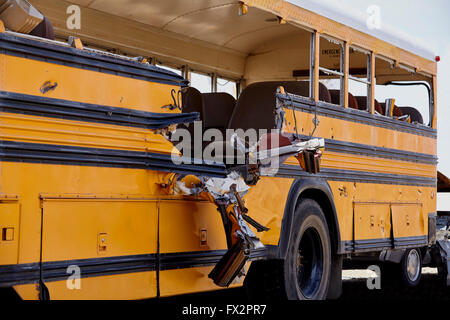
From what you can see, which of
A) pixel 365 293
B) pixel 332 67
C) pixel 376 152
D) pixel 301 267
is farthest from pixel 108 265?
pixel 365 293

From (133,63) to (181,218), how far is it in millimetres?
1070

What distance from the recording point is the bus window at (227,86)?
333 inches

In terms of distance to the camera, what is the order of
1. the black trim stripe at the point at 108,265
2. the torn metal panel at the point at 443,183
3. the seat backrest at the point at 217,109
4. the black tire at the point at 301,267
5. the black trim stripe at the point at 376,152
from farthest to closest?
the torn metal panel at the point at 443,183 → the seat backrest at the point at 217,109 → the black trim stripe at the point at 376,152 → the black tire at the point at 301,267 → the black trim stripe at the point at 108,265

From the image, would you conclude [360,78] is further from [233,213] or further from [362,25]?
[233,213]

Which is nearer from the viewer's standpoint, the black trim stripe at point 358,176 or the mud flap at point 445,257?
the black trim stripe at point 358,176

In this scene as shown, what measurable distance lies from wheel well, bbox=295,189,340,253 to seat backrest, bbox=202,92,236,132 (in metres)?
1.26

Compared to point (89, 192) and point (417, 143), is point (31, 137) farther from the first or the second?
point (417, 143)

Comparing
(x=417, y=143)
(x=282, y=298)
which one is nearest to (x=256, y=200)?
(x=282, y=298)

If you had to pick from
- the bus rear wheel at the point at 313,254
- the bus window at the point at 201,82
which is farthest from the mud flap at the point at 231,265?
the bus window at the point at 201,82

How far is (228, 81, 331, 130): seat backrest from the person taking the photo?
6.75 metres

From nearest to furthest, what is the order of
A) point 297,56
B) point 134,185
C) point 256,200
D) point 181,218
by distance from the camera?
point 134,185 → point 181,218 → point 256,200 → point 297,56

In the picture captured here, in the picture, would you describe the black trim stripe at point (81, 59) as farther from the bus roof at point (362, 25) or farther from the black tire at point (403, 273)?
the black tire at point (403, 273)

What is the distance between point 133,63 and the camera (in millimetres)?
4730
